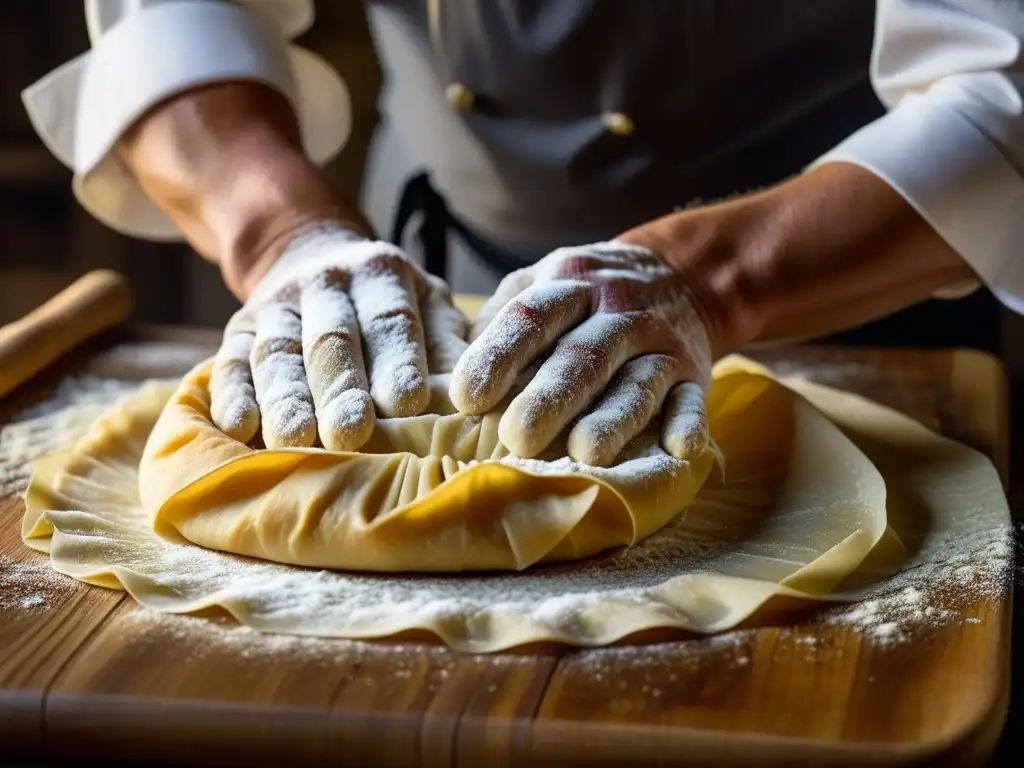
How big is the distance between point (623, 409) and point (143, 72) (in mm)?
840

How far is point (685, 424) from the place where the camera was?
3.48 ft

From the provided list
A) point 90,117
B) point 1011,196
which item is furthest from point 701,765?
point 90,117

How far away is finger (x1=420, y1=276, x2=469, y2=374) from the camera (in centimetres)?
114

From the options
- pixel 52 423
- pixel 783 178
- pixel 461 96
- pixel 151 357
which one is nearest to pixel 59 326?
pixel 151 357

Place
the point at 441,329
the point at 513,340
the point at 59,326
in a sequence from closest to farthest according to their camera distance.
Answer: the point at 513,340, the point at 441,329, the point at 59,326

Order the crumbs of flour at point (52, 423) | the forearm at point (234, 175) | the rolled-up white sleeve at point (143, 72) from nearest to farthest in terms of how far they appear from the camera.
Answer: the crumbs of flour at point (52, 423), the forearm at point (234, 175), the rolled-up white sleeve at point (143, 72)

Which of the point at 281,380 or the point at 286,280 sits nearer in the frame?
the point at 281,380

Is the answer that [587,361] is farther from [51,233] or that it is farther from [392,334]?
[51,233]

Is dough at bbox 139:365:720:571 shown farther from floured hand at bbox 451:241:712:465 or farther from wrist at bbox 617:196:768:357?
wrist at bbox 617:196:768:357

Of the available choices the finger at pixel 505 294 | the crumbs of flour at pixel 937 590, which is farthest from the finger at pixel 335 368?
the crumbs of flour at pixel 937 590

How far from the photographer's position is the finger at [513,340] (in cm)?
104

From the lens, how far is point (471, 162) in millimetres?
1871

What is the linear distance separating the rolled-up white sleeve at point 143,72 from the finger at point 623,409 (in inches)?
28.9

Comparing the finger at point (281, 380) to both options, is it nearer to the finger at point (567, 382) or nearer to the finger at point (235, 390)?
the finger at point (235, 390)
